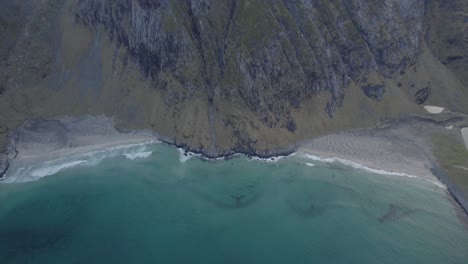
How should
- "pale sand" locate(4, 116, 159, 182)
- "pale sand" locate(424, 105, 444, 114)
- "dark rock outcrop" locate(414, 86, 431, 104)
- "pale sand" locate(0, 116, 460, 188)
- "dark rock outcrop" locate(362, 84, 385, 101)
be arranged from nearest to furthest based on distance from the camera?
1. "pale sand" locate(4, 116, 159, 182)
2. "pale sand" locate(0, 116, 460, 188)
3. "dark rock outcrop" locate(362, 84, 385, 101)
4. "pale sand" locate(424, 105, 444, 114)
5. "dark rock outcrop" locate(414, 86, 431, 104)

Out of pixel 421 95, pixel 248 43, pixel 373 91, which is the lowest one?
pixel 421 95

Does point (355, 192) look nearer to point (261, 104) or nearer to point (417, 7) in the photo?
point (261, 104)

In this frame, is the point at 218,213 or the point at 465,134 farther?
the point at 465,134

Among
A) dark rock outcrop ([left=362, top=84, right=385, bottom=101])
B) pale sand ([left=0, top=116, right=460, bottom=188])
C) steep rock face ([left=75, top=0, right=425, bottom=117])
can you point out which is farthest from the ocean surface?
dark rock outcrop ([left=362, top=84, right=385, bottom=101])

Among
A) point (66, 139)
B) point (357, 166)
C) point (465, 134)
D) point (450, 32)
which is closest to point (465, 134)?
point (465, 134)

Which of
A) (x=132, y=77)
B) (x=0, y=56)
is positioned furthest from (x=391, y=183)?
(x=0, y=56)

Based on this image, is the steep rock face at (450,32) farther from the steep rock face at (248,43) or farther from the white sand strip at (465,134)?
the steep rock face at (248,43)

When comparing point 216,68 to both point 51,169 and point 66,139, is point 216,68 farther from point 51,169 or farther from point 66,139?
point 51,169

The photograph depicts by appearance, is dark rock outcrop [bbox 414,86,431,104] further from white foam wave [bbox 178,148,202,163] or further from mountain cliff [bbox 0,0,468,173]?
white foam wave [bbox 178,148,202,163]

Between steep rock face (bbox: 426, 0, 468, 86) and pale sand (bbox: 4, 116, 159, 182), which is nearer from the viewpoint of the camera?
pale sand (bbox: 4, 116, 159, 182)
